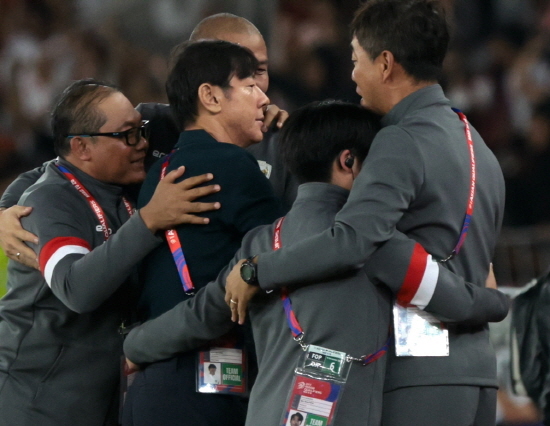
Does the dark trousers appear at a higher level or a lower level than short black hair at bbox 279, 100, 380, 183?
lower

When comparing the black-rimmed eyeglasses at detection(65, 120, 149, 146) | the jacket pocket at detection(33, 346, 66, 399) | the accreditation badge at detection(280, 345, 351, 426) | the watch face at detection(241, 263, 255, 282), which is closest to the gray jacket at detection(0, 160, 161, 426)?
the jacket pocket at detection(33, 346, 66, 399)

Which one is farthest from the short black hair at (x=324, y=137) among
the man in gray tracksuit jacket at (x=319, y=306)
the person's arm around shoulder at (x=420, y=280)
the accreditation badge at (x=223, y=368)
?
the accreditation badge at (x=223, y=368)

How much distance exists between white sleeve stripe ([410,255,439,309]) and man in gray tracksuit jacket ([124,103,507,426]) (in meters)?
0.02

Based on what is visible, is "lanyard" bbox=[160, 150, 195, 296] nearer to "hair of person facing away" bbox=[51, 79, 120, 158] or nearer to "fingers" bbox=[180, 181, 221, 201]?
"fingers" bbox=[180, 181, 221, 201]

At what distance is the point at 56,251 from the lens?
2.43 metres

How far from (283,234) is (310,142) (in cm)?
23

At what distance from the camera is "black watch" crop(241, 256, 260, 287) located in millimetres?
2025

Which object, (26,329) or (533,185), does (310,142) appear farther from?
(533,185)

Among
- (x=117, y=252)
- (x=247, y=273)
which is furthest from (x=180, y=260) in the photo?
(x=247, y=273)

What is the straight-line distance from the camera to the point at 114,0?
770 centimetres

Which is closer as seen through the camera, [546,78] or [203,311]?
[203,311]

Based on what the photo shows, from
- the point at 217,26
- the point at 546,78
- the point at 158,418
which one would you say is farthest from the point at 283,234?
the point at 546,78

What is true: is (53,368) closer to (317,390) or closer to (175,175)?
(175,175)

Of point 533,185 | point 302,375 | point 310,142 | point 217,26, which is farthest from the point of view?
point 533,185
